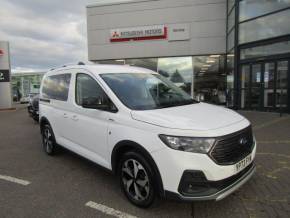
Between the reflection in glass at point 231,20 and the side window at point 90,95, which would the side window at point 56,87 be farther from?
the reflection in glass at point 231,20

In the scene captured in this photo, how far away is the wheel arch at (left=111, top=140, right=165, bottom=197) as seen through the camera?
10.1ft

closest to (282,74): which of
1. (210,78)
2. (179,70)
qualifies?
(210,78)

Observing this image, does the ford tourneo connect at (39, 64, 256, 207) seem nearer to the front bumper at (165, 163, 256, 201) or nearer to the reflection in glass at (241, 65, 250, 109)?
the front bumper at (165, 163, 256, 201)

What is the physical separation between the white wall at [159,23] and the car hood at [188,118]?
44.4 ft

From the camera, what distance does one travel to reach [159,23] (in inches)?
667

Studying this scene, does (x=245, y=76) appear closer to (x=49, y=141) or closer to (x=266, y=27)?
(x=266, y=27)

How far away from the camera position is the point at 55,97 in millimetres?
5641

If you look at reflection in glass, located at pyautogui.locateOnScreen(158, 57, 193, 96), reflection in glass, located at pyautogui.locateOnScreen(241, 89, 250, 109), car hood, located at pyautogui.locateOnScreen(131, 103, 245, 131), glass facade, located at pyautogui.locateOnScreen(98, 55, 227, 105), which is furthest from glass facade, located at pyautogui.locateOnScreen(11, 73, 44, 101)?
car hood, located at pyautogui.locateOnScreen(131, 103, 245, 131)

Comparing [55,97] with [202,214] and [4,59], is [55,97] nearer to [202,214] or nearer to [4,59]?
[202,214]

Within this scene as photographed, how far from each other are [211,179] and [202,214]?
25.4 inches

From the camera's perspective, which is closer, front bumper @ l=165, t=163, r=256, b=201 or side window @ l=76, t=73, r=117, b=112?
front bumper @ l=165, t=163, r=256, b=201

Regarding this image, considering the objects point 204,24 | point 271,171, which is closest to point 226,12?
point 204,24

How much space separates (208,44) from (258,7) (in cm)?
426

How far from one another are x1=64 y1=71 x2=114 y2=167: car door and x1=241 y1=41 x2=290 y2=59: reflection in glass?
10.0 meters
